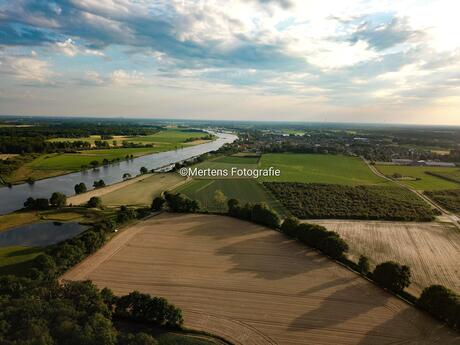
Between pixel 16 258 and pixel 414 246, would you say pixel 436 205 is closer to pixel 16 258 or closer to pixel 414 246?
pixel 414 246

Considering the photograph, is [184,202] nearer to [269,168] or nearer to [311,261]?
[311,261]

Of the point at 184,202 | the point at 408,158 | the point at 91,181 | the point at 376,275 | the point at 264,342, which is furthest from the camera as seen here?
the point at 408,158

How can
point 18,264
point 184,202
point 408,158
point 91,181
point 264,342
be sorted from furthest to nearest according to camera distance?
1. point 408,158
2. point 91,181
3. point 184,202
4. point 18,264
5. point 264,342

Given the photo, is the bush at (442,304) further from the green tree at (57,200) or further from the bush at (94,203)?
the green tree at (57,200)

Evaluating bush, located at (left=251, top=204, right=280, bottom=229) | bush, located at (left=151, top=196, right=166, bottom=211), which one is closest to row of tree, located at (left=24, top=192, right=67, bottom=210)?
bush, located at (left=151, top=196, right=166, bottom=211)

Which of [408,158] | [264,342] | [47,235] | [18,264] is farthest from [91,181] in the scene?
[408,158]
